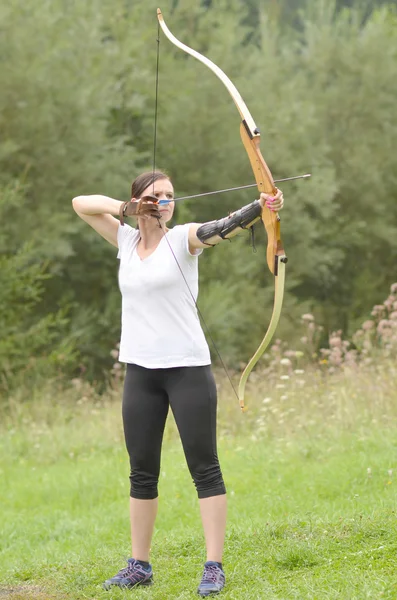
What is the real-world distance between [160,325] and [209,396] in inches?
13.2

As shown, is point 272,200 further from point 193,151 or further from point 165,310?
point 193,151

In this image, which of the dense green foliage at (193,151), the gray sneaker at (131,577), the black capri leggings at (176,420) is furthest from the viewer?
the dense green foliage at (193,151)

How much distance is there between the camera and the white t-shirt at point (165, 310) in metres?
3.70

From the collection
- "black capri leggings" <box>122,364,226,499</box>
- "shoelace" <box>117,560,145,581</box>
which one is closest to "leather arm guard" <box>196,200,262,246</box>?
"black capri leggings" <box>122,364,226,499</box>

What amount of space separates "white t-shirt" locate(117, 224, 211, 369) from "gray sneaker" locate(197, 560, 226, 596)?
802 millimetres

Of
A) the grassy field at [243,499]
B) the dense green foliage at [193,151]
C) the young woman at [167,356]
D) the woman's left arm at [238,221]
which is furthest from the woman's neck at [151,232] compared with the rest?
the dense green foliage at [193,151]

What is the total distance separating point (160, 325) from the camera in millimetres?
3711

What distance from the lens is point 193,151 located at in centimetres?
2112

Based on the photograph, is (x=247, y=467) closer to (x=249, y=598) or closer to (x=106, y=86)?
(x=249, y=598)

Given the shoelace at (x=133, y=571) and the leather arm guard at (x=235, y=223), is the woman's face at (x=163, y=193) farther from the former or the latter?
the shoelace at (x=133, y=571)

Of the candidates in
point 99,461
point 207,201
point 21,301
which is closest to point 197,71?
point 207,201

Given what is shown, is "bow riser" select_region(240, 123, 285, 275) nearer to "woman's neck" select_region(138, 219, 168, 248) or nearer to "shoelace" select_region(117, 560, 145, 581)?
"woman's neck" select_region(138, 219, 168, 248)

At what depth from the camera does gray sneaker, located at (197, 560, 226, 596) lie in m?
3.70

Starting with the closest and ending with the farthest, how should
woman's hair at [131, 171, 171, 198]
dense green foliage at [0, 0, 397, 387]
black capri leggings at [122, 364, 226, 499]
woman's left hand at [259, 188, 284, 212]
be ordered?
1. woman's left hand at [259, 188, 284, 212]
2. black capri leggings at [122, 364, 226, 499]
3. woman's hair at [131, 171, 171, 198]
4. dense green foliage at [0, 0, 397, 387]
